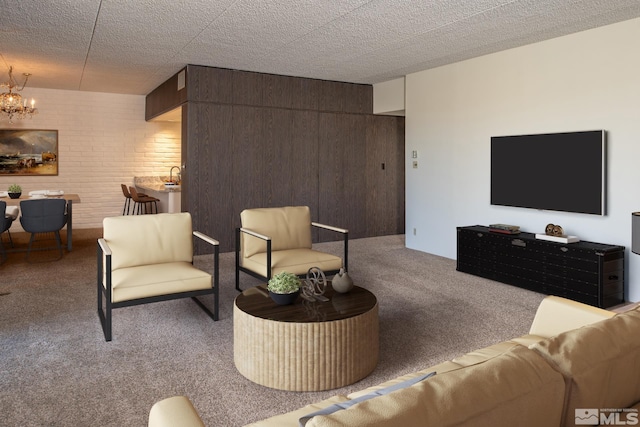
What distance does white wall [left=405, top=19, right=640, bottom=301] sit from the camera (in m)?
4.57

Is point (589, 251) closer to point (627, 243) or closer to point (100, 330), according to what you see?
point (627, 243)

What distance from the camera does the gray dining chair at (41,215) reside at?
6.20 metres

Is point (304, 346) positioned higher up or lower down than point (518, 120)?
lower down

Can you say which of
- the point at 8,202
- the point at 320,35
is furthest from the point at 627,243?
the point at 8,202

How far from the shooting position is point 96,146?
30.6 ft

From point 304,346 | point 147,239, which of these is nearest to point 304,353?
point 304,346

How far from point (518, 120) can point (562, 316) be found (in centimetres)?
367

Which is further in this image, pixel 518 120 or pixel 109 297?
pixel 518 120

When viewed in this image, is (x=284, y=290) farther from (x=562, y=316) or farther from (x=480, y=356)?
(x=562, y=316)

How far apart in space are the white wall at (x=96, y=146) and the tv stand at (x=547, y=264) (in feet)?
22.0

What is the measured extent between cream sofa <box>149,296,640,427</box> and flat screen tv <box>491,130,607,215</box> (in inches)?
145

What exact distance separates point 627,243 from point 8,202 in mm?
7312

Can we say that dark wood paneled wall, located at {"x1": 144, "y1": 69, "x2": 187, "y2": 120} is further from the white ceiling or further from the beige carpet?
the beige carpet

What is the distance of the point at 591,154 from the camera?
4785mm
